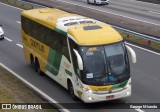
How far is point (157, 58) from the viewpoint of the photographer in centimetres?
2256

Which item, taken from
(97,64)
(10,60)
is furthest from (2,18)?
(97,64)

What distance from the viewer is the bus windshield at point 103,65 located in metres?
15.6

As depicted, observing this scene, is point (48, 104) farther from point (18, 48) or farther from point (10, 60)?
point (18, 48)

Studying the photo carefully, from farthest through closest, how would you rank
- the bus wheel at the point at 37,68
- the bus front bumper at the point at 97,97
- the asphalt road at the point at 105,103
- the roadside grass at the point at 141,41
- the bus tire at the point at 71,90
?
the roadside grass at the point at 141,41 → the bus wheel at the point at 37,68 → the bus tire at the point at 71,90 → the asphalt road at the point at 105,103 → the bus front bumper at the point at 97,97

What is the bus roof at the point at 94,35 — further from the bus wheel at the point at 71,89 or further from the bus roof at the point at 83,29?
the bus wheel at the point at 71,89

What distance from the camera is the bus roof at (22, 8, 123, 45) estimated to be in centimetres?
1592

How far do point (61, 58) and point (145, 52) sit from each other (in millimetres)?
7794

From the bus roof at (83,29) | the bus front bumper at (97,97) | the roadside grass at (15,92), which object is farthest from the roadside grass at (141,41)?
the bus front bumper at (97,97)

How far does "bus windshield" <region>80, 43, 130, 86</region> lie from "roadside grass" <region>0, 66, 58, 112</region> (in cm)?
192

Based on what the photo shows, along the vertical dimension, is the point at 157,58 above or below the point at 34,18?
below

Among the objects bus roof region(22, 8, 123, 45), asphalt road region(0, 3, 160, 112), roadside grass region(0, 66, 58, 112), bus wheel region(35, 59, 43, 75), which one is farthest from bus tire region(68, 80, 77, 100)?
bus wheel region(35, 59, 43, 75)

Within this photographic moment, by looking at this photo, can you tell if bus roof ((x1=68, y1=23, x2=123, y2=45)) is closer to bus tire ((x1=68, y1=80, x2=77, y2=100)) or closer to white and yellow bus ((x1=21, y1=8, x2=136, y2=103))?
white and yellow bus ((x1=21, y1=8, x2=136, y2=103))

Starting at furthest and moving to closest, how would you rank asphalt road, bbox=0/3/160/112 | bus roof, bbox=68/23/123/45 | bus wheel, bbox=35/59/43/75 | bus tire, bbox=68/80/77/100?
bus wheel, bbox=35/59/43/75 → bus tire, bbox=68/80/77/100 → asphalt road, bbox=0/3/160/112 → bus roof, bbox=68/23/123/45

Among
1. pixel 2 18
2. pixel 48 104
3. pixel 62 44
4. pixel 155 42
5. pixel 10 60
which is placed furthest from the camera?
pixel 2 18
